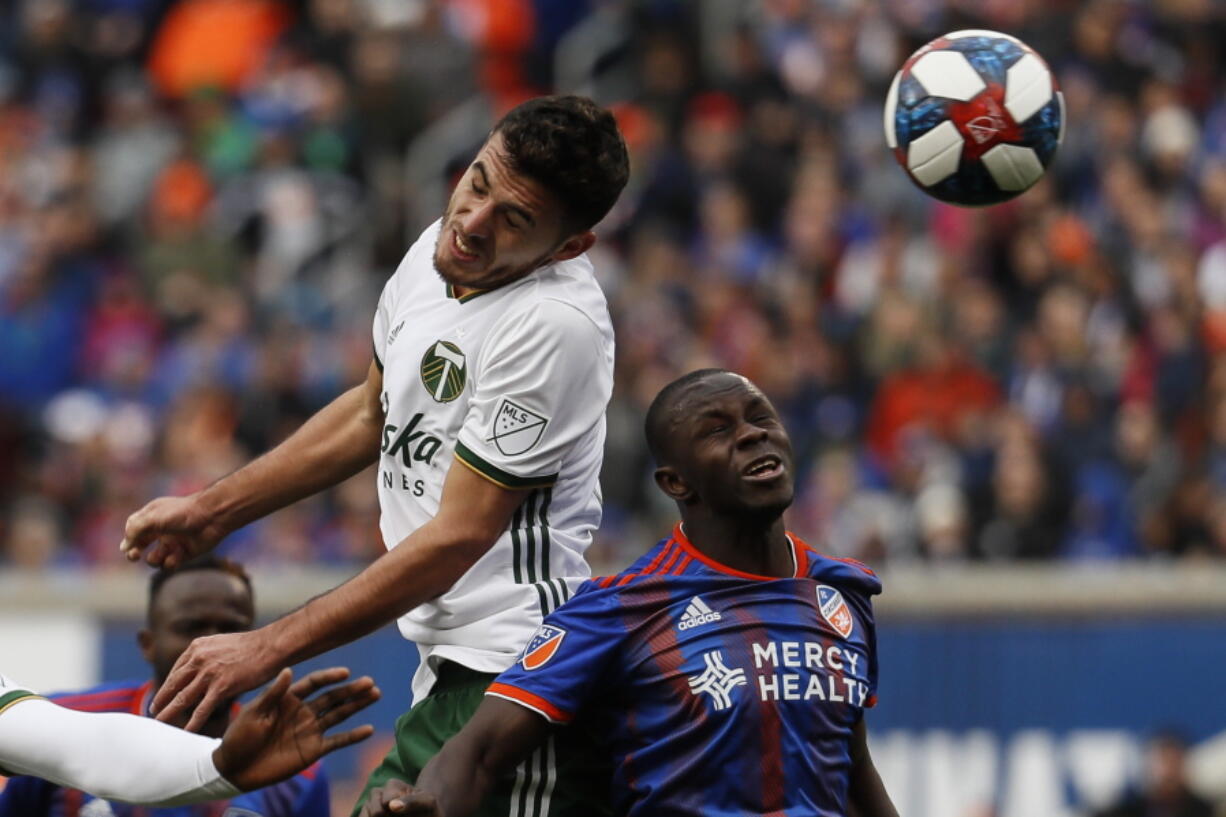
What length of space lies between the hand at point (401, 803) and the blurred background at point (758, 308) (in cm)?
601

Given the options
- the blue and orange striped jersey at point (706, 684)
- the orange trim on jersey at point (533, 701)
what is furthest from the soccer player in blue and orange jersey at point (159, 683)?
the blue and orange striped jersey at point (706, 684)

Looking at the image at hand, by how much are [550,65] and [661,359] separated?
441 centimetres

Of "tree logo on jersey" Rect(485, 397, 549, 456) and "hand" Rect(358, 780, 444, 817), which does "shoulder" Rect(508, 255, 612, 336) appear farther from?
"hand" Rect(358, 780, 444, 817)

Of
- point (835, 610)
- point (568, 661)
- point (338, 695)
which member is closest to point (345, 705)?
point (338, 695)

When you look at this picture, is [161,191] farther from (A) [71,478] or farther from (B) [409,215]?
(A) [71,478]

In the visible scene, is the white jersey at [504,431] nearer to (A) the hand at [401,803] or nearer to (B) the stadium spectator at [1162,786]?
(A) the hand at [401,803]

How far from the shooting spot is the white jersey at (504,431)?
534 cm

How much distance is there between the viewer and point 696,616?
530 centimetres

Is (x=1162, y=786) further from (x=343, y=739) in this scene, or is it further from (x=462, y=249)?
(x=343, y=739)

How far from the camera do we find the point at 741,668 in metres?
5.22

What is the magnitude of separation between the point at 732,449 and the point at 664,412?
0.24m

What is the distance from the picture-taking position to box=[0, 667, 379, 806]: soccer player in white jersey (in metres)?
5.07

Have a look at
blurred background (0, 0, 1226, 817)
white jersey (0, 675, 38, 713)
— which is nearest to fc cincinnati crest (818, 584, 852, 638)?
white jersey (0, 675, 38, 713)

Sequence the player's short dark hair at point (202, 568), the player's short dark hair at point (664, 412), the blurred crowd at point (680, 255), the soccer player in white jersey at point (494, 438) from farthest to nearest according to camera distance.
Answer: the blurred crowd at point (680, 255) → the player's short dark hair at point (202, 568) → the player's short dark hair at point (664, 412) → the soccer player in white jersey at point (494, 438)
